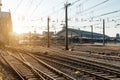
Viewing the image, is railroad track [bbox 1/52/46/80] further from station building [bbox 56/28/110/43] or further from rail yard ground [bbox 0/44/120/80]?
station building [bbox 56/28/110/43]

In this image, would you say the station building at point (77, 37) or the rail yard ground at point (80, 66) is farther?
the station building at point (77, 37)

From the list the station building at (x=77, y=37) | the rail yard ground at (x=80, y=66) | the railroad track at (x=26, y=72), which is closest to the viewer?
the railroad track at (x=26, y=72)

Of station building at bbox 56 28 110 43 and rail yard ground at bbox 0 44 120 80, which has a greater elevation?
station building at bbox 56 28 110 43

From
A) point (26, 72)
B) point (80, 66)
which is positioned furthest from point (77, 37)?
point (26, 72)

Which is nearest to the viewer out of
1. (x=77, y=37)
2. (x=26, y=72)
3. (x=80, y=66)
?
(x=26, y=72)

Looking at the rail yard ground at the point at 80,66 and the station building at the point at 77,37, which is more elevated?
the station building at the point at 77,37

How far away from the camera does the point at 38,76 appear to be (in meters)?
15.5

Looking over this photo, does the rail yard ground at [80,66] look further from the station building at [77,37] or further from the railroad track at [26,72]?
the station building at [77,37]

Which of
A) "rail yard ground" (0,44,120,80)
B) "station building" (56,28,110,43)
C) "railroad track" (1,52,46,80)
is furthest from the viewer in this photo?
"station building" (56,28,110,43)

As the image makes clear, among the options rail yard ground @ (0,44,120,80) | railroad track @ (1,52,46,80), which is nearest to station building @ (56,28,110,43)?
rail yard ground @ (0,44,120,80)

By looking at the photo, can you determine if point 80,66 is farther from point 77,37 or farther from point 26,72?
point 77,37

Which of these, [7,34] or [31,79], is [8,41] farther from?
[31,79]

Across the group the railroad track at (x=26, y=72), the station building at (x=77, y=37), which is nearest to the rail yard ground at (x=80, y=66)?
the railroad track at (x=26, y=72)

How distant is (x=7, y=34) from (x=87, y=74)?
4383 cm
